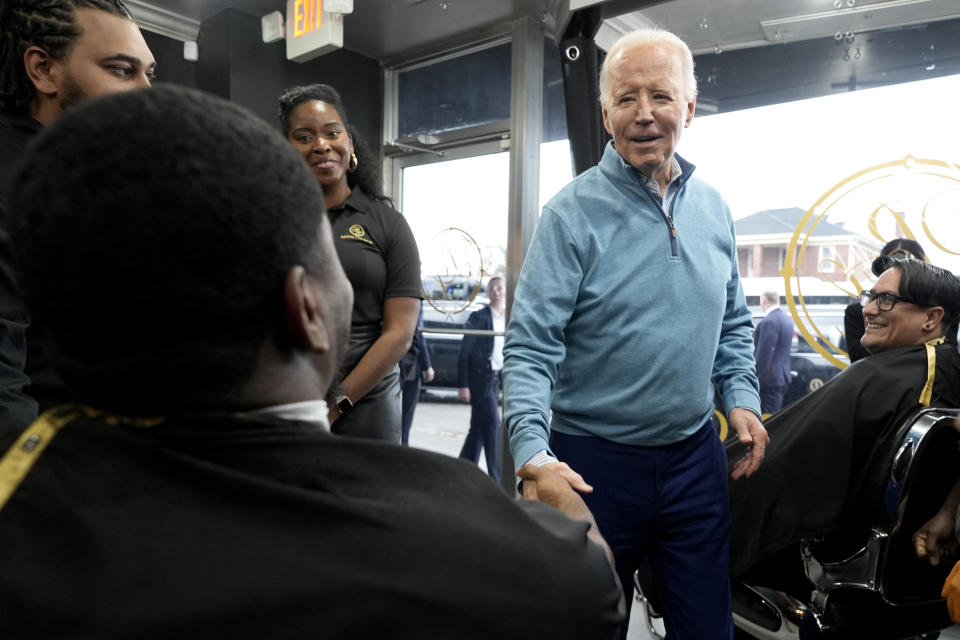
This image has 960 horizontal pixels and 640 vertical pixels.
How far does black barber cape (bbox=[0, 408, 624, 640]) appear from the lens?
0.46 meters

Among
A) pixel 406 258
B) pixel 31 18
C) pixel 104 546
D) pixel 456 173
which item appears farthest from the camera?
pixel 456 173

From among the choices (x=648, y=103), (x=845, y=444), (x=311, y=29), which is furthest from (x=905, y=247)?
(x=311, y=29)

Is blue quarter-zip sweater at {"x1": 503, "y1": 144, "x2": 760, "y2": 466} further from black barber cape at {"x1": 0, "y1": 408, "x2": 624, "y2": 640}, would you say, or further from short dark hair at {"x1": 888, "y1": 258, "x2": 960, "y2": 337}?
short dark hair at {"x1": 888, "y1": 258, "x2": 960, "y2": 337}

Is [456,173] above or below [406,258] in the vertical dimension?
above

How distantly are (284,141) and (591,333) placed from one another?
0.94 meters

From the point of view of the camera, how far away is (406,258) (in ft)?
6.67

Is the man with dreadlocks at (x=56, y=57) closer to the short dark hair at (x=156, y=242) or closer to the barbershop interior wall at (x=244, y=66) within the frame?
the short dark hair at (x=156, y=242)

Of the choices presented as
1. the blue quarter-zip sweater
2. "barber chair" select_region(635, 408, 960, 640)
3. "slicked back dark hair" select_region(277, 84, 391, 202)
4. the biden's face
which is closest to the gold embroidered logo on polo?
"slicked back dark hair" select_region(277, 84, 391, 202)

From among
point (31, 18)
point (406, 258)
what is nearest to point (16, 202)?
point (31, 18)

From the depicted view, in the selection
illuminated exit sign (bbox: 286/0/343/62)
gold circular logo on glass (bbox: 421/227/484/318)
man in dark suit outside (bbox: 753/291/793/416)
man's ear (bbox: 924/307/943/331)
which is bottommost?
man in dark suit outside (bbox: 753/291/793/416)

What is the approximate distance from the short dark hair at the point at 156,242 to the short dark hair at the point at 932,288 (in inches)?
90.4

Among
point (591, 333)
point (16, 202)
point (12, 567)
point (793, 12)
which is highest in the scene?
point (793, 12)

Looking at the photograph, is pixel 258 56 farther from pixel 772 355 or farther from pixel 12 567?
pixel 12 567

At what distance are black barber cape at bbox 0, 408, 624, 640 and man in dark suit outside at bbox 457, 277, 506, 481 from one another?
12.1 ft
